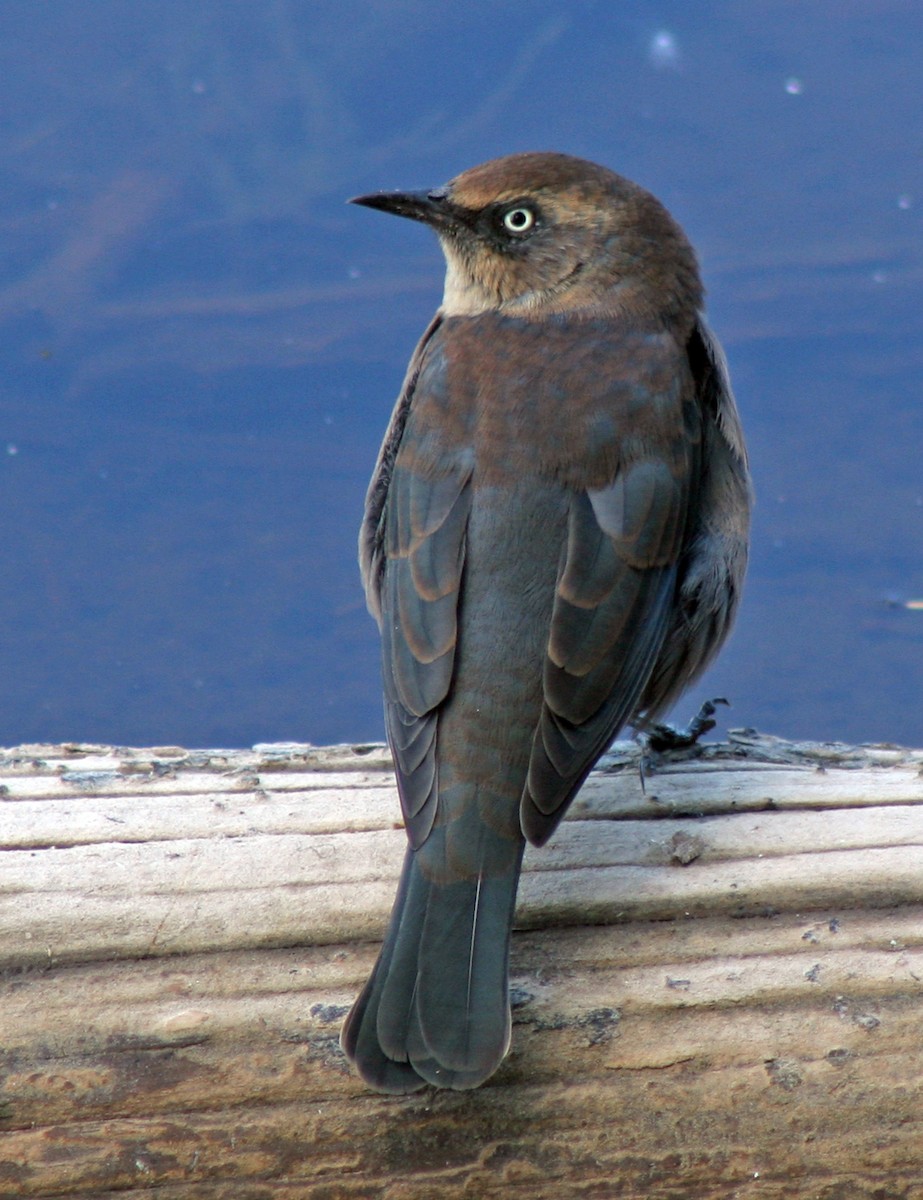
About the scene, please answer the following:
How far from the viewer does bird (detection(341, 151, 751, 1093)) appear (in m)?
2.53

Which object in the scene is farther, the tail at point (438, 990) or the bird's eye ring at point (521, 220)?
the bird's eye ring at point (521, 220)

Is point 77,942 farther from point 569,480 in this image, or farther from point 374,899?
point 569,480

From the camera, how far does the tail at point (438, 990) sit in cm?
235

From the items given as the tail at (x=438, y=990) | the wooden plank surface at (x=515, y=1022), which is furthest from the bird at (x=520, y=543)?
the wooden plank surface at (x=515, y=1022)

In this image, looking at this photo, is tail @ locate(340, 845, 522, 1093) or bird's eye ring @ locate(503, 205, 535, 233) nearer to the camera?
tail @ locate(340, 845, 522, 1093)

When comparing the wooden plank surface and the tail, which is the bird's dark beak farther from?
the tail

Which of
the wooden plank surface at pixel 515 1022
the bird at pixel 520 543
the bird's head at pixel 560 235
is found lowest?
the wooden plank surface at pixel 515 1022

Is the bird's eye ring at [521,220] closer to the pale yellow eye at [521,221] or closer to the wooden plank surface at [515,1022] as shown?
the pale yellow eye at [521,221]

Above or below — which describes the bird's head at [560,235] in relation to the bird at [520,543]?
above

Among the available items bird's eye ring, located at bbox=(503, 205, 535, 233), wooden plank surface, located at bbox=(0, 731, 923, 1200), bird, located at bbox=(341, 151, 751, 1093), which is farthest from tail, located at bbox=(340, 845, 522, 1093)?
bird's eye ring, located at bbox=(503, 205, 535, 233)

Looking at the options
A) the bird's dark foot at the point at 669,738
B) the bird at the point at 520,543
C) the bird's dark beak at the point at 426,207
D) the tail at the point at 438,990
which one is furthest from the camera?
the bird's dark beak at the point at 426,207

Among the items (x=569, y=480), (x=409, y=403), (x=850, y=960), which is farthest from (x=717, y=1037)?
(x=409, y=403)

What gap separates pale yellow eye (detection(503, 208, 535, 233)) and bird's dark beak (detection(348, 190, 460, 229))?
15 cm

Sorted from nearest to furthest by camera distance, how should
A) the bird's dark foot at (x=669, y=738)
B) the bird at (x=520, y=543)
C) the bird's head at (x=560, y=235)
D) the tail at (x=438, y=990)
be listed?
the tail at (x=438, y=990) → the bird at (x=520, y=543) → the bird's dark foot at (x=669, y=738) → the bird's head at (x=560, y=235)
